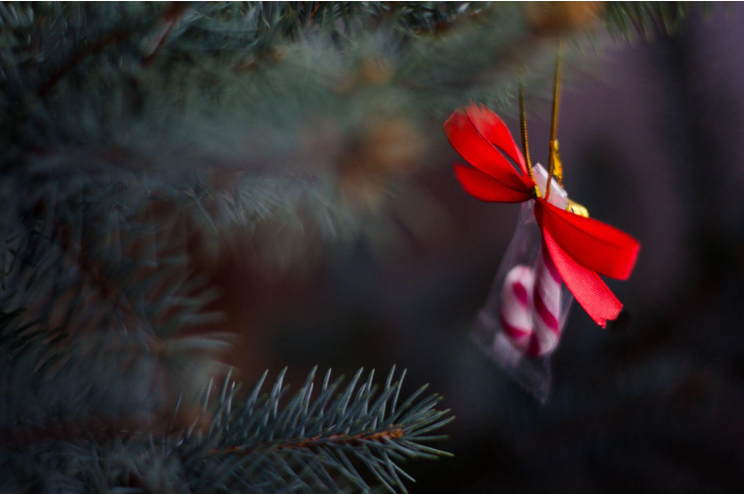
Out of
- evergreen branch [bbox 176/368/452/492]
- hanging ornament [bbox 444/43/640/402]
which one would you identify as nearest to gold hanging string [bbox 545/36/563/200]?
hanging ornament [bbox 444/43/640/402]

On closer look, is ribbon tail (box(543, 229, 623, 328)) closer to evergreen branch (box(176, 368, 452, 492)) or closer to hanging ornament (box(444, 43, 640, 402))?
hanging ornament (box(444, 43, 640, 402))

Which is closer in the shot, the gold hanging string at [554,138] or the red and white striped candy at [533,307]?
the gold hanging string at [554,138]

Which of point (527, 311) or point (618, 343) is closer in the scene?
point (527, 311)

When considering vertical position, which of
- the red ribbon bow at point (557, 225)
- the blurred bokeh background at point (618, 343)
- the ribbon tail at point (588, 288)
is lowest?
the blurred bokeh background at point (618, 343)

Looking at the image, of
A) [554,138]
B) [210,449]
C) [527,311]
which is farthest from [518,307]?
[210,449]

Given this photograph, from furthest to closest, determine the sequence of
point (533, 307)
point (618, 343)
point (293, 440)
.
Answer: point (618, 343) → point (533, 307) → point (293, 440)

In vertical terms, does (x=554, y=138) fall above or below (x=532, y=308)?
above

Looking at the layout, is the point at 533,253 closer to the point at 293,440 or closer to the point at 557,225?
the point at 557,225

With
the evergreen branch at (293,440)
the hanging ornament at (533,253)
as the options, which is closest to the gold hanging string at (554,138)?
the hanging ornament at (533,253)

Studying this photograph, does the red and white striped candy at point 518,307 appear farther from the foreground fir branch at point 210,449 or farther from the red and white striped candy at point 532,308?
the foreground fir branch at point 210,449
